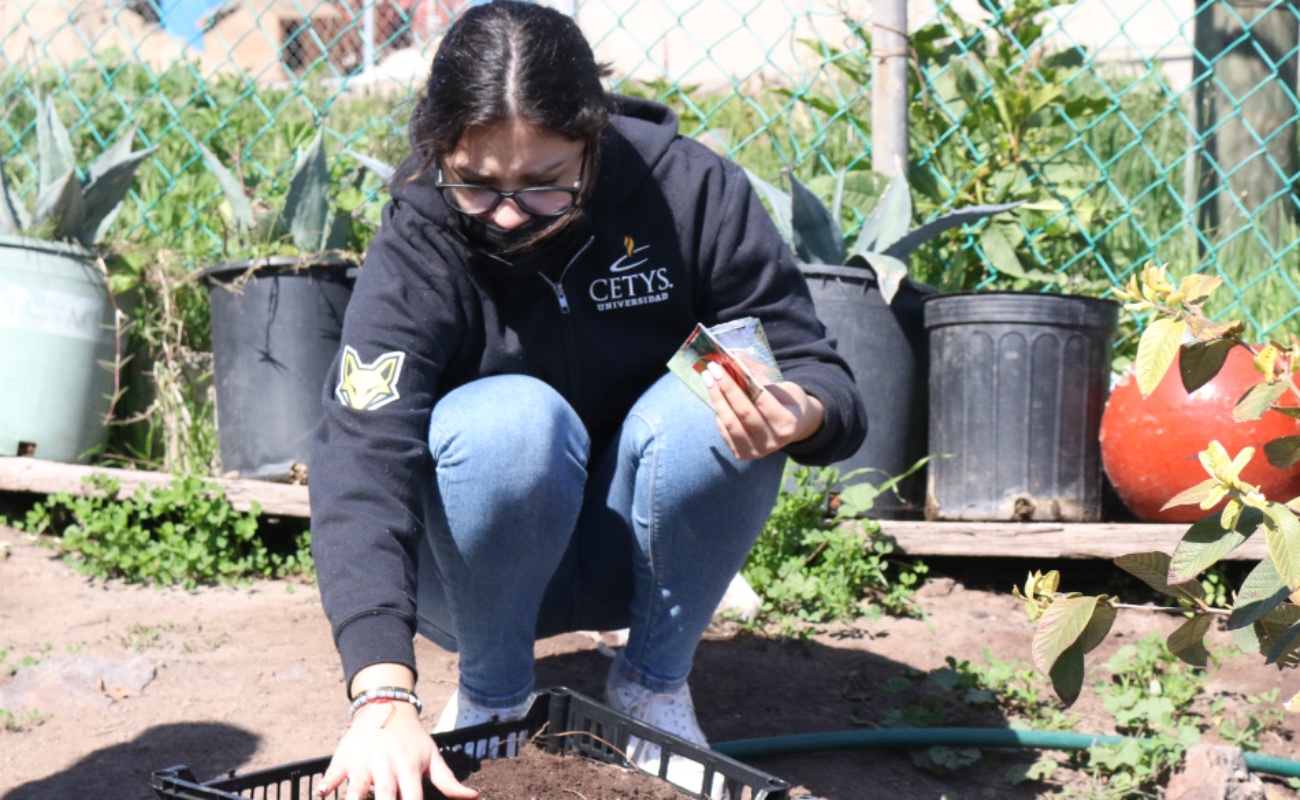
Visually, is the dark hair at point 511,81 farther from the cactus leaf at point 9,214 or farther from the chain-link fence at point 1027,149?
A: the cactus leaf at point 9,214

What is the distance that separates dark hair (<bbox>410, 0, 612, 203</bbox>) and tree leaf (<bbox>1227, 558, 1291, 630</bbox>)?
99 cm

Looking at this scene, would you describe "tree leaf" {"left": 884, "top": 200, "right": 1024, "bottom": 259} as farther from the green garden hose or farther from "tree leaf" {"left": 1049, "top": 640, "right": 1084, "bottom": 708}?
"tree leaf" {"left": 1049, "top": 640, "right": 1084, "bottom": 708}

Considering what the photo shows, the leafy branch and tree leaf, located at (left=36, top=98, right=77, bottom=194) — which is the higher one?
tree leaf, located at (left=36, top=98, right=77, bottom=194)

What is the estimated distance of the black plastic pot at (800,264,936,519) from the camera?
3.14 meters

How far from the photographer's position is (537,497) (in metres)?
1.86

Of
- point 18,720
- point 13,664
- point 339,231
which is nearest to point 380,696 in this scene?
point 18,720

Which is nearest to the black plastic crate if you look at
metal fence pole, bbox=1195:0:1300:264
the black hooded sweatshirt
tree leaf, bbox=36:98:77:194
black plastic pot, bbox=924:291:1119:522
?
the black hooded sweatshirt

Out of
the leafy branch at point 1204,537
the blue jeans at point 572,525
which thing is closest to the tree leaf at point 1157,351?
the leafy branch at point 1204,537

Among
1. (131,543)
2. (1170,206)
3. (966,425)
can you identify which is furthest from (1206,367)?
(1170,206)

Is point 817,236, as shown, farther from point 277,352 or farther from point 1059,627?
point 1059,627

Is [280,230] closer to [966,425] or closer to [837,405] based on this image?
[966,425]

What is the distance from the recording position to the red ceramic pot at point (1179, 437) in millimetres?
2824

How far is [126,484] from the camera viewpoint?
131 inches

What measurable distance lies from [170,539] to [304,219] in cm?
92
